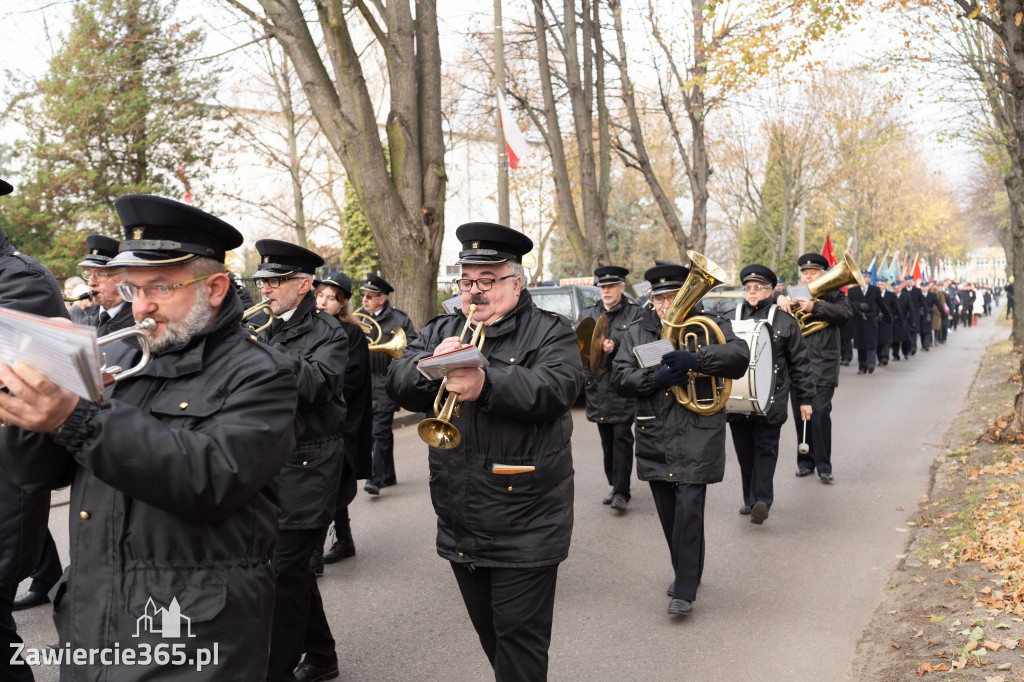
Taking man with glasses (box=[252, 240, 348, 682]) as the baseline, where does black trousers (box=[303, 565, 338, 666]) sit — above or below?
below

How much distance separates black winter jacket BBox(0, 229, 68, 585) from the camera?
339 centimetres

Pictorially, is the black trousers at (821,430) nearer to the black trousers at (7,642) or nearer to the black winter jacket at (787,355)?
the black winter jacket at (787,355)

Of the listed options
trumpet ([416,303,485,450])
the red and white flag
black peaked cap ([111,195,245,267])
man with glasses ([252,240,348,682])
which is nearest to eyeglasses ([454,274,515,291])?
trumpet ([416,303,485,450])

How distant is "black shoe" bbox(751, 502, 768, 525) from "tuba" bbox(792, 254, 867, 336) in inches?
105

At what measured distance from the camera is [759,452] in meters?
7.44

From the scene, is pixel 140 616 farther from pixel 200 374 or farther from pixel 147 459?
pixel 200 374

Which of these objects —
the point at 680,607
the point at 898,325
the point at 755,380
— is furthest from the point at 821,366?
the point at 898,325

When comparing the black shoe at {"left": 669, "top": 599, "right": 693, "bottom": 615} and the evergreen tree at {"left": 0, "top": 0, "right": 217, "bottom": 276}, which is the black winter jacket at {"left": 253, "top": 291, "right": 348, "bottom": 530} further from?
the evergreen tree at {"left": 0, "top": 0, "right": 217, "bottom": 276}

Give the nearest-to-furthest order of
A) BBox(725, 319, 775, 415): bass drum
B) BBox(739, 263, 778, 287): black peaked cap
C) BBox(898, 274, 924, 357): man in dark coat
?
BBox(725, 319, 775, 415): bass drum < BBox(739, 263, 778, 287): black peaked cap < BBox(898, 274, 924, 357): man in dark coat

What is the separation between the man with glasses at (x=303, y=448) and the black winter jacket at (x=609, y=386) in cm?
364

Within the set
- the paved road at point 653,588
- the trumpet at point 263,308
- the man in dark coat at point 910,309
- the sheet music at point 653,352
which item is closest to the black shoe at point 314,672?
the paved road at point 653,588

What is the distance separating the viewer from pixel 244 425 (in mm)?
2412

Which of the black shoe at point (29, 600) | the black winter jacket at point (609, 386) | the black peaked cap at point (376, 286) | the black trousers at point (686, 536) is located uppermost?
the black peaked cap at point (376, 286)

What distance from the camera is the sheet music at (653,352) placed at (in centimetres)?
561
